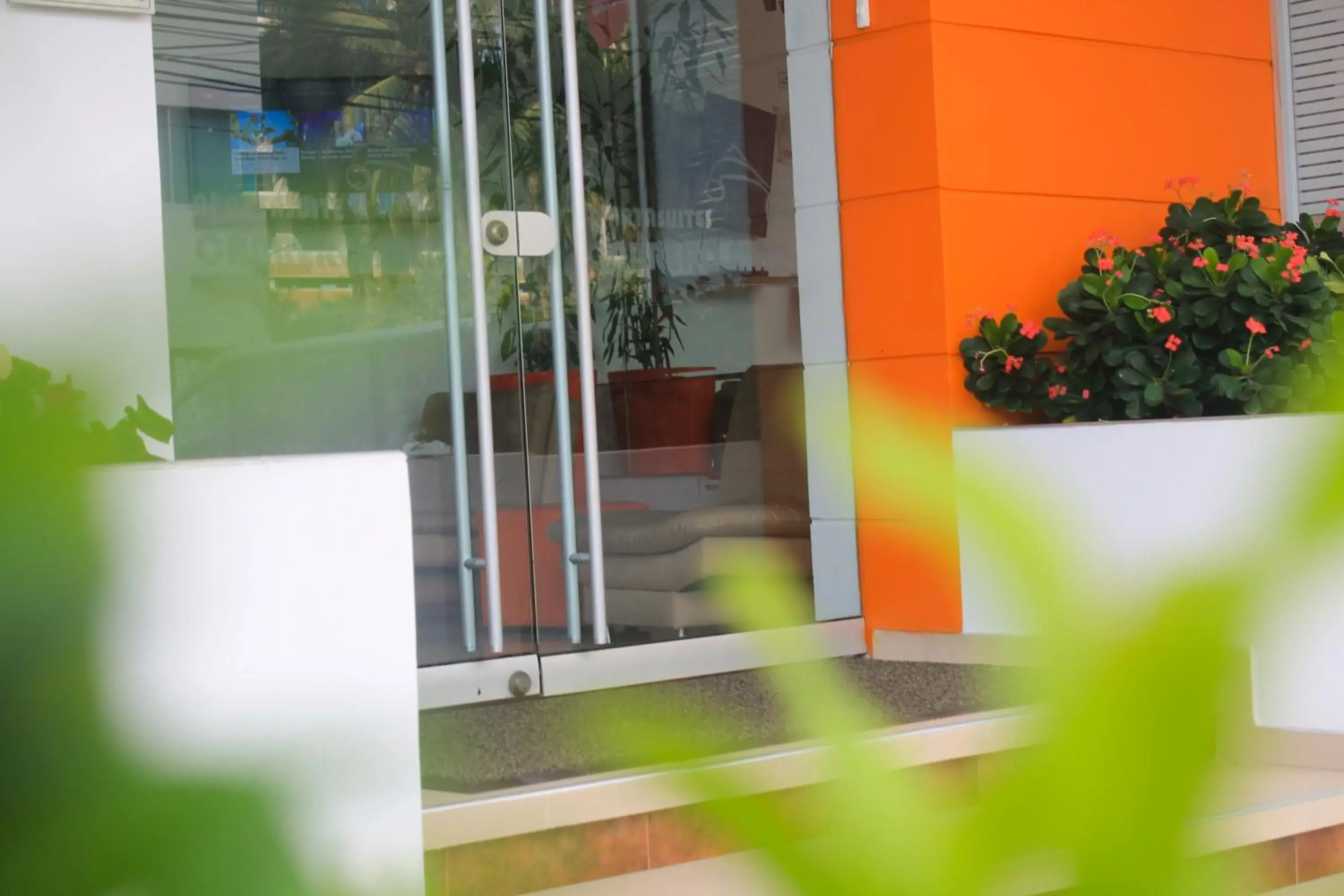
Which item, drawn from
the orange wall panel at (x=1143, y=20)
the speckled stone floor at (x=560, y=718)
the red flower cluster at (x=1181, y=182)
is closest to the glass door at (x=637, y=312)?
the speckled stone floor at (x=560, y=718)

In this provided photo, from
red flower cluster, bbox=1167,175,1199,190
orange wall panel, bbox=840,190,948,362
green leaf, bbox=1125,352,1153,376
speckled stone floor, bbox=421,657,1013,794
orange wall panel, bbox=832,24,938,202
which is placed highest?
orange wall panel, bbox=832,24,938,202

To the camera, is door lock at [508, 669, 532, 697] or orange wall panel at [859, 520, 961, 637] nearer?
door lock at [508, 669, 532, 697]

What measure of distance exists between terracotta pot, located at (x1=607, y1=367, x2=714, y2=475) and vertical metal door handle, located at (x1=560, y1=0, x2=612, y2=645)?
71 mm

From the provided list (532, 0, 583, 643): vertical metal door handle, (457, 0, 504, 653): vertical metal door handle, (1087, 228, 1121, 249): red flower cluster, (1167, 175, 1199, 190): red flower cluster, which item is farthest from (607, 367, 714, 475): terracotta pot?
(1167, 175, 1199, 190): red flower cluster

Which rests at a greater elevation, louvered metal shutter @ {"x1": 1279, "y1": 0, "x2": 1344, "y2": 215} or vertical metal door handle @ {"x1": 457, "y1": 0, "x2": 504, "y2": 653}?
louvered metal shutter @ {"x1": 1279, "y1": 0, "x2": 1344, "y2": 215}

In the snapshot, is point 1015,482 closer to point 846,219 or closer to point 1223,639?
point 1223,639

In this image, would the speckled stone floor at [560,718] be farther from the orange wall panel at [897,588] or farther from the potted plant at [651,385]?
the potted plant at [651,385]

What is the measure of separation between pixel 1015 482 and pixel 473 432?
327 centimetres

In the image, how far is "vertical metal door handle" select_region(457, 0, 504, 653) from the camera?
3.39m

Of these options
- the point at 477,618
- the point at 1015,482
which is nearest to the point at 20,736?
the point at 1015,482

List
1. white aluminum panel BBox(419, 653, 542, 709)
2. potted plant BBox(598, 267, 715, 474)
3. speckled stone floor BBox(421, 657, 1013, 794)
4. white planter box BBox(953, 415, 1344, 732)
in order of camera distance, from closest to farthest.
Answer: white planter box BBox(953, 415, 1344, 732) → speckled stone floor BBox(421, 657, 1013, 794) → white aluminum panel BBox(419, 653, 542, 709) → potted plant BBox(598, 267, 715, 474)

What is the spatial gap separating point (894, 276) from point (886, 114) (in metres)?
0.40

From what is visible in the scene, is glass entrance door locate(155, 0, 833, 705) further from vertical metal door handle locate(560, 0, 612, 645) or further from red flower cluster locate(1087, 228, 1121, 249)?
red flower cluster locate(1087, 228, 1121, 249)

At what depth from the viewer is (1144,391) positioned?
3.68 meters
